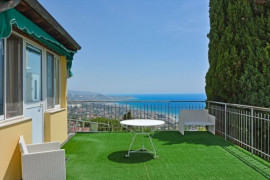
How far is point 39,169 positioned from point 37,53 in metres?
2.63

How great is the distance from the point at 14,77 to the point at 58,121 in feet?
8.20

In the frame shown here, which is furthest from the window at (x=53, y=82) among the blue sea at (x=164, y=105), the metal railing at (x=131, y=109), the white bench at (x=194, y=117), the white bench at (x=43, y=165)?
the white bench at (x=194, y=117)

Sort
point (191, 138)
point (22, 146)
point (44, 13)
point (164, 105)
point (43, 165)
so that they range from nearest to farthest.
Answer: point (43, 165) < point (22, 146) < point (44, 13) < point (191, 138) < point (164, 105)

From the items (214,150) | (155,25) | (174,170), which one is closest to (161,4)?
(155,25)

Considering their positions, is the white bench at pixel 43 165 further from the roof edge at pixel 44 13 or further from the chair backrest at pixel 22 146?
the roof edge at pixel 44 13

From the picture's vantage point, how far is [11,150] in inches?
131

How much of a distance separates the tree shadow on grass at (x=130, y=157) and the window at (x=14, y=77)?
6.69 ft

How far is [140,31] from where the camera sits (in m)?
19.0

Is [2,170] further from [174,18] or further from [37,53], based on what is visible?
[174,18]

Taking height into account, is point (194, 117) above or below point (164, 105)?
below

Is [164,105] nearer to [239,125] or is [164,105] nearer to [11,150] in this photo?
[239,125]

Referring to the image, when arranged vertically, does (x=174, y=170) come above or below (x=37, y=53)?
→ below

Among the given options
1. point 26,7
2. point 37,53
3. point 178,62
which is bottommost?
point 37,53

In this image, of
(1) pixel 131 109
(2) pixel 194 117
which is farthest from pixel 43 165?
(1) pixel 131 109
